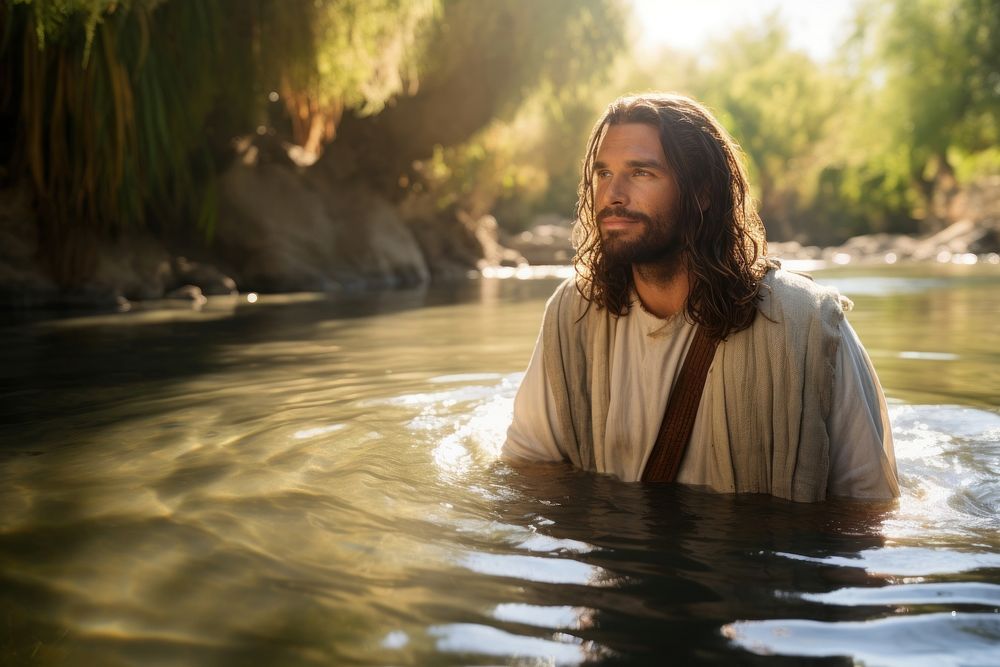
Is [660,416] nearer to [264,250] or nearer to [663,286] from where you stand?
[663,286]

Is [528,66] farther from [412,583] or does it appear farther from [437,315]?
[412,583]

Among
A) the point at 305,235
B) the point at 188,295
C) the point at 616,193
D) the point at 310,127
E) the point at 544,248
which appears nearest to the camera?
the point at 616,193

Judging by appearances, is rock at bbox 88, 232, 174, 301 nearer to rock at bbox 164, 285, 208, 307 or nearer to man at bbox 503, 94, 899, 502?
rock at bbox 164, 285, 208, 307

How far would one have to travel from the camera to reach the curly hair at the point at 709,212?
3.38 metres

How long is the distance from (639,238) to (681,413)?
638 millimetres

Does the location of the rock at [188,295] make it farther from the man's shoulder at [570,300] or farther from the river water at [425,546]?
the man's shoulder at [570,300]

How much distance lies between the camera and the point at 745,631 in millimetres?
2189

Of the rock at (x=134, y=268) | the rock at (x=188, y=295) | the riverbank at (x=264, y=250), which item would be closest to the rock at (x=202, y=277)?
the riverbank at (x=264, y=250)

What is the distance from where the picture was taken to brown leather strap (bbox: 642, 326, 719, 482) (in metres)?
3.50

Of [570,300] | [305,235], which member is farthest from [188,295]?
[570,300]

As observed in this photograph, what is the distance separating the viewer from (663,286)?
359 cm

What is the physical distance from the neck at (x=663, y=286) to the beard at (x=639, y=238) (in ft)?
0.26

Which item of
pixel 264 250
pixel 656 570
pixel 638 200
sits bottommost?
pixel 656 570

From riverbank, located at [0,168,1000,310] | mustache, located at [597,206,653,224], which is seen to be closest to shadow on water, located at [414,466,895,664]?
mustache, located at [597,206,653,224]
